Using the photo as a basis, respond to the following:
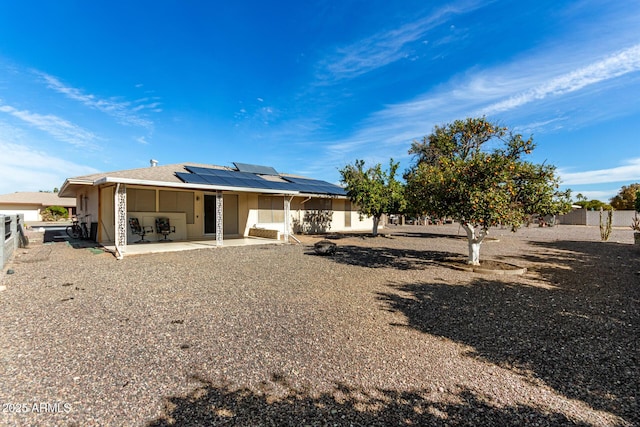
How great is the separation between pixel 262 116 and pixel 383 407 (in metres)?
20.2

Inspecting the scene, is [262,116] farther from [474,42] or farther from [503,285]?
[503,285]

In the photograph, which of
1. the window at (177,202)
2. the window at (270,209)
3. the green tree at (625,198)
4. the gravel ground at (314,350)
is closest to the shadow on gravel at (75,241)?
the window at (177,202)

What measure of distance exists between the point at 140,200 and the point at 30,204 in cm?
3434

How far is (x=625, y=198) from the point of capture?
1452 inches

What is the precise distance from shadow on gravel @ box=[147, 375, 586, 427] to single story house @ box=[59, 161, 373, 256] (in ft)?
27.8

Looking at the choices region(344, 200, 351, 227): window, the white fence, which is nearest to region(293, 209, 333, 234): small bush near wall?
region(344, 200, 351, 227): window

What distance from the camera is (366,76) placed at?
15.7 meters

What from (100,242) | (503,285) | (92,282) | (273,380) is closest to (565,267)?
(503,285)

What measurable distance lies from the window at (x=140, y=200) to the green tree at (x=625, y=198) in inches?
1893

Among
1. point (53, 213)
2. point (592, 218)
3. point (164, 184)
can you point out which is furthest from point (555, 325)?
point (53, 213)

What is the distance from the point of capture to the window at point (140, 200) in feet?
38.7

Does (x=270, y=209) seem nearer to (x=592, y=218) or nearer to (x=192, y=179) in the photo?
(x=192, y=179)

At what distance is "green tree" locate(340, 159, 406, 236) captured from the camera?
606 inches

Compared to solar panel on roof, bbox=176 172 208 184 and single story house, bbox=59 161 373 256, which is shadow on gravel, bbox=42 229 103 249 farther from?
solar panel on roof, bbox=176 172 208 184
